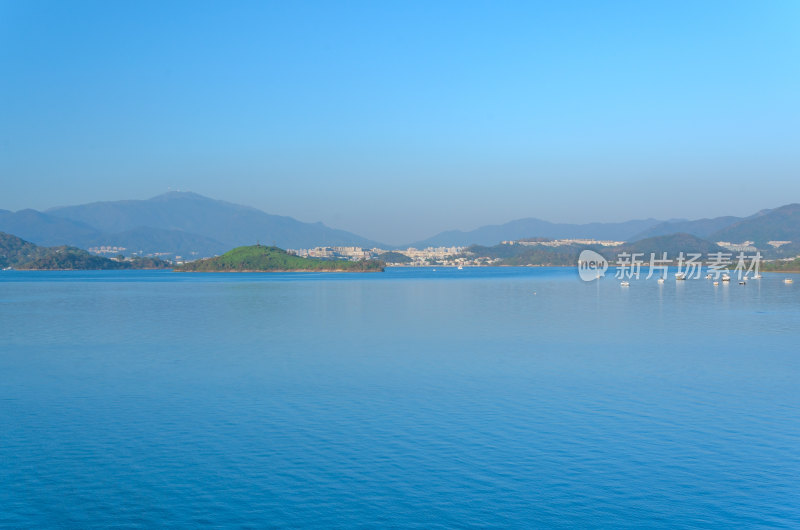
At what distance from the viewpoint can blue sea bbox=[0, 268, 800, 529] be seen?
405 inches

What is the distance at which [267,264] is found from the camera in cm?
19012

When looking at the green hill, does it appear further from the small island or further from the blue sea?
the blue sea

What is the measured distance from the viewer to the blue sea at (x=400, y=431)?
10.3 metres

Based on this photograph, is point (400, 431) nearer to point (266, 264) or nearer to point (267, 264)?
point (266, 264)

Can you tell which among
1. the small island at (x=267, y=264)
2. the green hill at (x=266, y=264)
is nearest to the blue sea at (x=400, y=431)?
the green hill at (x=266, y=264)

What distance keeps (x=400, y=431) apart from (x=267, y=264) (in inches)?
7074

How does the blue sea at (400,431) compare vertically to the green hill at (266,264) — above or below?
below

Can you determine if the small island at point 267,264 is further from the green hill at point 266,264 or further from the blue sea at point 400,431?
the blue sea at point 400,431

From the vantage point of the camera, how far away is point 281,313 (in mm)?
46281

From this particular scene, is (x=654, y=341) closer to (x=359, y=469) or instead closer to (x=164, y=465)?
(x=359, y=469)

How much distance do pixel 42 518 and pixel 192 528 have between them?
2.39m

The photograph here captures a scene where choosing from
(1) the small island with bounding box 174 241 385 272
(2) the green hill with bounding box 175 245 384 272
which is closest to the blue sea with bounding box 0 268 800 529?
(2) the green hill with bounding box 175 245 384 272

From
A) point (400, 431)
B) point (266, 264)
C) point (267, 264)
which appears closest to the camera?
point (400, 431)

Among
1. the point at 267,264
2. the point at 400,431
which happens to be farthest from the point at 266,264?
the point at 400,431
